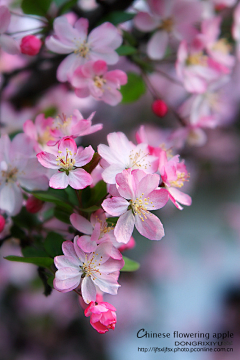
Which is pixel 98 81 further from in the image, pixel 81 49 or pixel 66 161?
pixel 66 161

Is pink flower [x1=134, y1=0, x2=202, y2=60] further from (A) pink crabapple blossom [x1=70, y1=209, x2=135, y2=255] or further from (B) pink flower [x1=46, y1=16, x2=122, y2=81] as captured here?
(A) pink crabapple blossom [x1=70, y1=209, x2=135, y2=255]

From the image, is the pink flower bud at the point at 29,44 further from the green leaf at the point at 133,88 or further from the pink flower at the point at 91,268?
the pink flower at the point at 91,268

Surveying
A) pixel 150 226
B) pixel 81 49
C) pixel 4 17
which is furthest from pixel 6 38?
pixel 150 226

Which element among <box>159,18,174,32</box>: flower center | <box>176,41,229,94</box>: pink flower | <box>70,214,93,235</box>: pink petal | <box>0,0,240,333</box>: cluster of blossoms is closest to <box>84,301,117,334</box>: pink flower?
<box>0,0,240,333</box>: cluster of blossoms

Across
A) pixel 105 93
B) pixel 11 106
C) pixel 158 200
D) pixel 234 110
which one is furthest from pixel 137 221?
pixel 234 110

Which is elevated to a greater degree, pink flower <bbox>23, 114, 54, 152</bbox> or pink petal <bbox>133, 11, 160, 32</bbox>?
pink petal <bbox>133, 11, 160, 32</bbox>

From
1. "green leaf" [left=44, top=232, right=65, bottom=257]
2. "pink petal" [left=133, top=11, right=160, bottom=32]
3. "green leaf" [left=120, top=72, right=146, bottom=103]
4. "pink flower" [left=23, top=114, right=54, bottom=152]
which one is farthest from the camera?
"green leaf" [left=120, top=72, right=146, bottom=103]

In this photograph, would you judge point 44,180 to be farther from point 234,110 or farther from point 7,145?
point 234,110

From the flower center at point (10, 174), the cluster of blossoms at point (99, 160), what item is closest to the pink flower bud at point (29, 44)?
the cluster of blossoms at point (99, 160)
